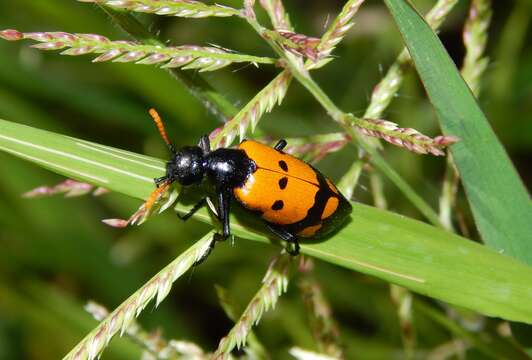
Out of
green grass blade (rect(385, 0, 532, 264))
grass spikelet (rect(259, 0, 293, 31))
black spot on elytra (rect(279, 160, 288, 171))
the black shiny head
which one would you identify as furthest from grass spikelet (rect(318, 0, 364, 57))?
black spot on elytra (rect(279, 160, 288, 171))

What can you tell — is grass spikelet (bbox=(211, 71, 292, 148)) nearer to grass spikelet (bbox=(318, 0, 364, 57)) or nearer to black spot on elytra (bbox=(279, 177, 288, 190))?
grass spikelet (bbox=(318, 0, 364, 57))

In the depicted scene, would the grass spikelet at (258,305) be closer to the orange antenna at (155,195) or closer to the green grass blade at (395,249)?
the green grass blade at (395,249)

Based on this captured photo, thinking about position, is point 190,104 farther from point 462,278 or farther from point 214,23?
point 462,278

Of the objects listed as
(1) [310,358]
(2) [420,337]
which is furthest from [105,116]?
(1) [310,358]

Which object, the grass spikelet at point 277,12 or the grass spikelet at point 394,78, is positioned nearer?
the grass spikelet at point 277,12

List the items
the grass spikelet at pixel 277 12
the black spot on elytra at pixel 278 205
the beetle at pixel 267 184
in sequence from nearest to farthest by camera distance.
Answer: the grass spikelet at pixel 277 12 → the beetle at pixel 267 184 → the black spot on elytra at pixel 278 205

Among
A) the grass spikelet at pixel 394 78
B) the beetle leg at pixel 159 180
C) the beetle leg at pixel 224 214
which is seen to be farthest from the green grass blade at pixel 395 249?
the grass spikelet at pixel 394 78

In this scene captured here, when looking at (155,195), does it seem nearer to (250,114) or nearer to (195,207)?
(195,207)
